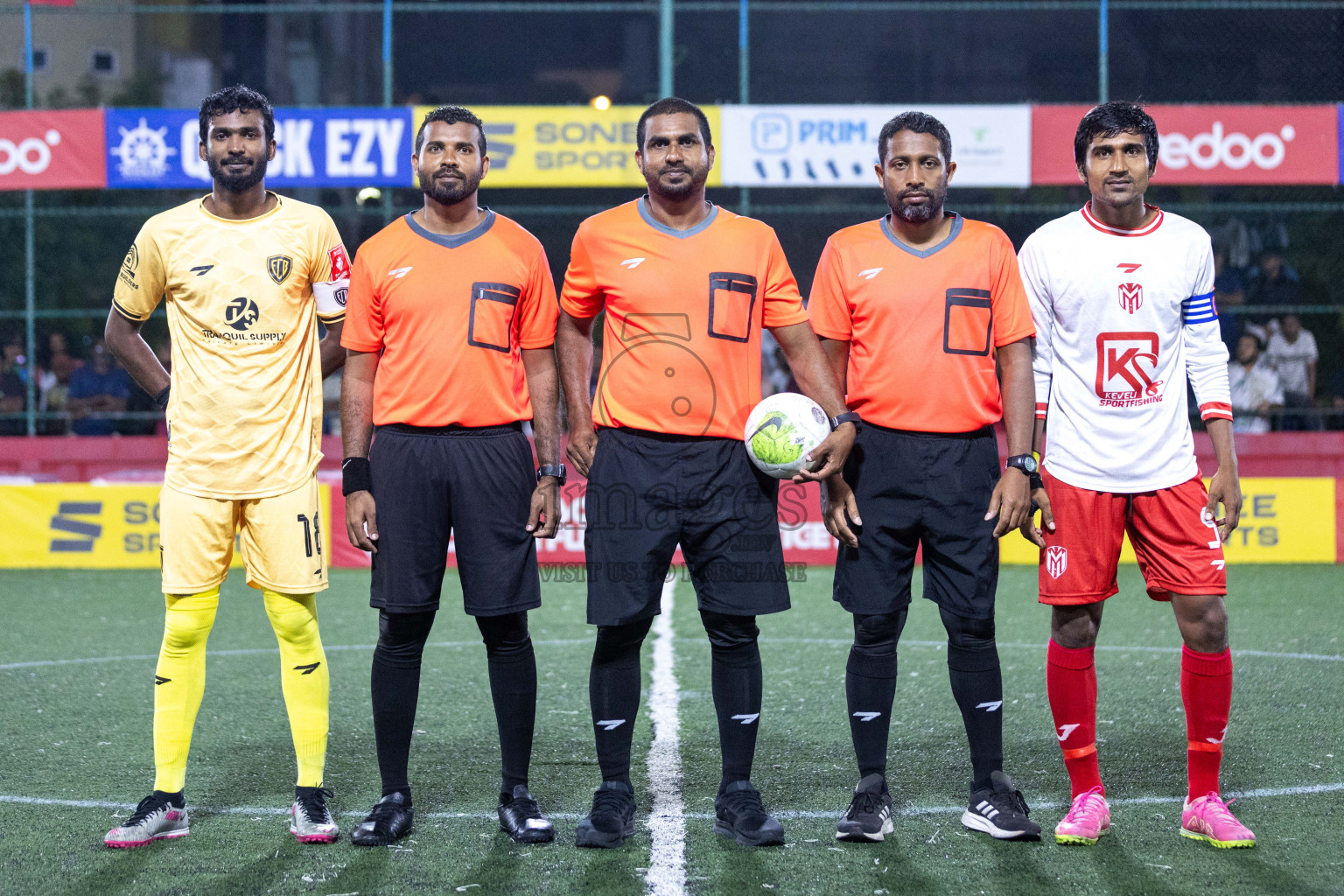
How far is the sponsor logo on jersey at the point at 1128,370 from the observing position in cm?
392

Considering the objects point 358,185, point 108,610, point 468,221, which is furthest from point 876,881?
point 358,185

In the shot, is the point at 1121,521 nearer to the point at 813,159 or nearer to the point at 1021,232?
the point at 813,159

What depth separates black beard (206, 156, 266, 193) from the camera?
13.0ft

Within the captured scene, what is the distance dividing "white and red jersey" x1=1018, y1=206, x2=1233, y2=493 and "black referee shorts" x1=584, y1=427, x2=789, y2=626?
0.98m

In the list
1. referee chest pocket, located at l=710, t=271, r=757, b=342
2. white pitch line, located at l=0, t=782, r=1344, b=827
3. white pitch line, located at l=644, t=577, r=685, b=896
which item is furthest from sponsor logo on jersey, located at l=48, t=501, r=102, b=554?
referee chest pocket, located at l=710, t=271, r=757, b=342

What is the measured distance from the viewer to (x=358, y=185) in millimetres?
11789

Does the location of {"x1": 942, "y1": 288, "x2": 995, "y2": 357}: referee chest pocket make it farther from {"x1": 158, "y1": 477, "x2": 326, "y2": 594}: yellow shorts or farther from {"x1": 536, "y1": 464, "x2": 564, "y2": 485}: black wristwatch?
{"x1": 158, "y1": 477, "x2": 326, "y2": 594}: yellow shorts

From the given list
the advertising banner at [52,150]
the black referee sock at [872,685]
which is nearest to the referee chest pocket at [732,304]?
the black referee sock at [872,685]

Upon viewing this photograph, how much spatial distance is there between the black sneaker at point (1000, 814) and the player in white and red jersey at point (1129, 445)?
0.38ft

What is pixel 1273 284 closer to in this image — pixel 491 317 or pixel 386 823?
pixel 491 317

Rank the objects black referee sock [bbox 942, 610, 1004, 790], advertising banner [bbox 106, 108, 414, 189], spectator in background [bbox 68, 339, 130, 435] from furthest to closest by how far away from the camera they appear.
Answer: spectator in background [bbox 68, 339, 130, 435] < advertising banner [bbox 106, 108, 414, 189] < black referee sock [bbox 942, 610, 1004, 790]

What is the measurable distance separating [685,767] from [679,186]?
2096mm

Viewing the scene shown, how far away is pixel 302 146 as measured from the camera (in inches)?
458

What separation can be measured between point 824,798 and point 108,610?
5.72 m
